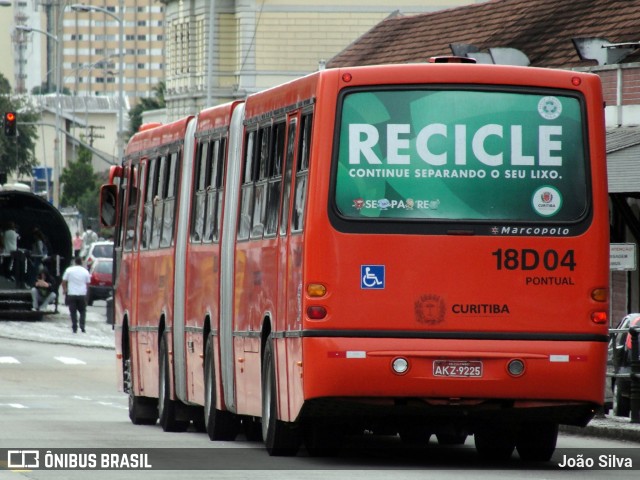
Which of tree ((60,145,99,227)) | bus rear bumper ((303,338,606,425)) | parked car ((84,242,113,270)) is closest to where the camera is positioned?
bus rear bumper ((303,338,606,425))

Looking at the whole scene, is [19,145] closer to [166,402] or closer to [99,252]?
[99,252]

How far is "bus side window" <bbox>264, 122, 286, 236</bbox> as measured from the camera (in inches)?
630

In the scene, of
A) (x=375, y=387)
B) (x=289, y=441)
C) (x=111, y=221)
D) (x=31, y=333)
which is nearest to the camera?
(x=375, y=387)

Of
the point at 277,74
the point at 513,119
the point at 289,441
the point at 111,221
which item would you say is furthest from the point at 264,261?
the point at 277,74

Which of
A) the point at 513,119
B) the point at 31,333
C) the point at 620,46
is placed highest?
the point at 620,46

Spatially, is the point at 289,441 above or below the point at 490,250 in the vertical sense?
below

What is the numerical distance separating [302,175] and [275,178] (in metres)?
1.08

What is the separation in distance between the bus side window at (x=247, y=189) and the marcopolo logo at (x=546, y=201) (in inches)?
120

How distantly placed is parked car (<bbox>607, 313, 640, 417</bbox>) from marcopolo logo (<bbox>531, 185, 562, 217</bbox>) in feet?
23.5

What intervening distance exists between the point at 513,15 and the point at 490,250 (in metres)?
34.6

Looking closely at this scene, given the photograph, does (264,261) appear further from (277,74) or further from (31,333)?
(277,74)

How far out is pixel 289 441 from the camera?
52.4ft

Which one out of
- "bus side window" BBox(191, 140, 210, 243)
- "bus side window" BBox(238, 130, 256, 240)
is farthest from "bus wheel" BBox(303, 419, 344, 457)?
"bus side window" BBox(191, 140, 210, 243)

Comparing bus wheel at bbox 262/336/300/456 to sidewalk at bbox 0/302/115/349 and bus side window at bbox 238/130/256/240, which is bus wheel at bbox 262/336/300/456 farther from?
sidewalk at bbox 0/302/115/349
